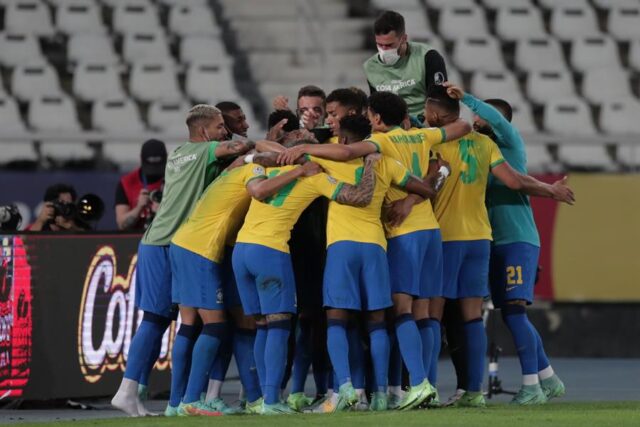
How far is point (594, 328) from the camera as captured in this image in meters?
17.3

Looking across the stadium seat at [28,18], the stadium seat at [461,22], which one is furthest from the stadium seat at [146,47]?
the stadium seat at [461,22]

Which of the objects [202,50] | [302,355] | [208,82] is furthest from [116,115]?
[302,355]

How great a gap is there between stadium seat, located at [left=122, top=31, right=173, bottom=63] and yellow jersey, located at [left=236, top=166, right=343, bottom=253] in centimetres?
911

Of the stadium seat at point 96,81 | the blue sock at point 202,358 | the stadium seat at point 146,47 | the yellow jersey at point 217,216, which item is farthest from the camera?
the stadium seat at point 146,47

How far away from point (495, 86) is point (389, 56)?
27.4 ft

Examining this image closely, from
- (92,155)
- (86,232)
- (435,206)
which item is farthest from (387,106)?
(92,155)

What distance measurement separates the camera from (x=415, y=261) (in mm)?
10680

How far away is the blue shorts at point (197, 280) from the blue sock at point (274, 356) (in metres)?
0.51

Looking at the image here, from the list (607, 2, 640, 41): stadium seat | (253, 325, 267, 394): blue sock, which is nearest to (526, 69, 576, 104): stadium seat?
(607, 2, 640, 41): stadium seat

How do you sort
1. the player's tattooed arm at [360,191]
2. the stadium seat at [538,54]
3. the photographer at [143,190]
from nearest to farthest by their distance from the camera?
the player's tattooed arm at [360,191] → the photographer at [143,190] → the stadium seat at [538,54]

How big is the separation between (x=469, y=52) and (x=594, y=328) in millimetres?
4321

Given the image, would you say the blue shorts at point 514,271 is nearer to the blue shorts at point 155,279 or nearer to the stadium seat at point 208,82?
the blue shorts at point 155,279

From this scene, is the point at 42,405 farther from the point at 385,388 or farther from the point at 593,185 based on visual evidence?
the point at 593,185

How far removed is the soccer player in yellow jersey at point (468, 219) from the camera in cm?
1102
